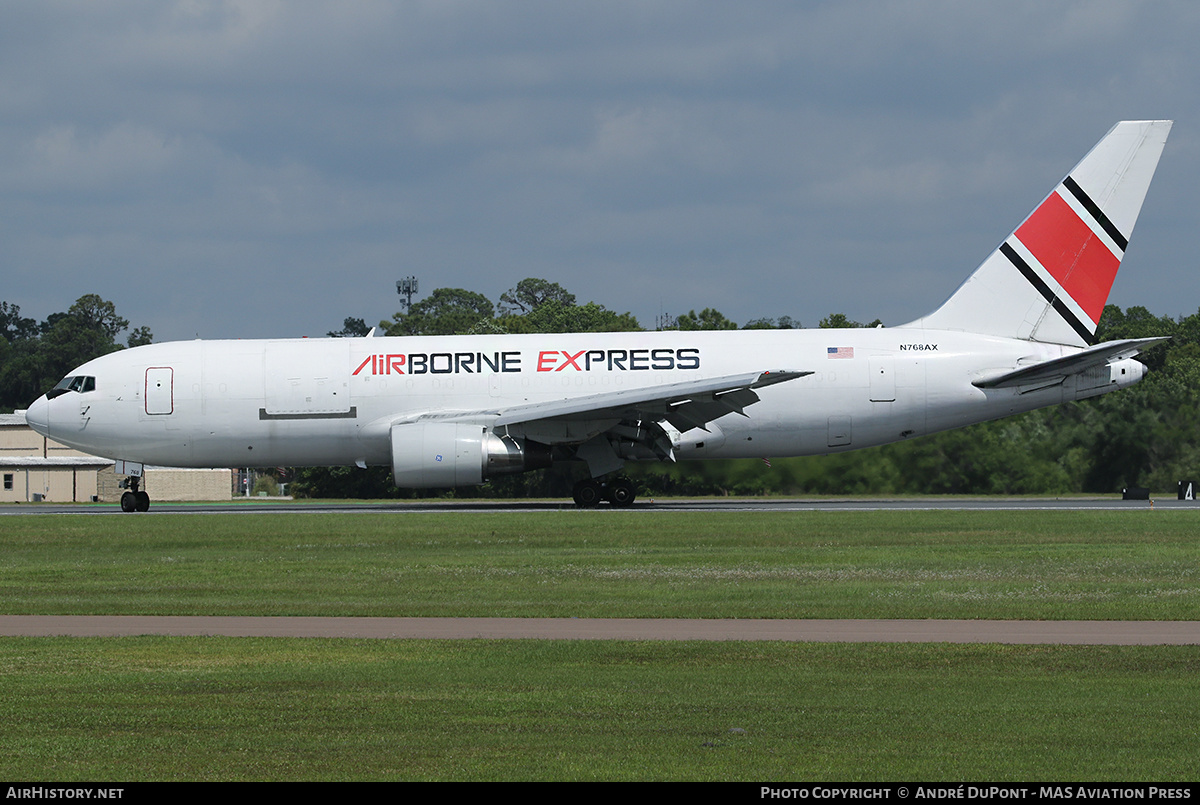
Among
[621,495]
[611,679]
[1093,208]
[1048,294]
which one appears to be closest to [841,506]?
[621,495]

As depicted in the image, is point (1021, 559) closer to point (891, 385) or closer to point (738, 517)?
point (738, 517)

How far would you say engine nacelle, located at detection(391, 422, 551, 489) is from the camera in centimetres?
3047

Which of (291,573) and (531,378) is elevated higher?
(531,378)

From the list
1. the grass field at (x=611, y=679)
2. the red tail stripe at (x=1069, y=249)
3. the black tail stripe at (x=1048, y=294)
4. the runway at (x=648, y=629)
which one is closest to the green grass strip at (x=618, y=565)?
the grass field at (x=611, y=679)

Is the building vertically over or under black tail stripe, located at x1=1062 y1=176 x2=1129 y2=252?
under

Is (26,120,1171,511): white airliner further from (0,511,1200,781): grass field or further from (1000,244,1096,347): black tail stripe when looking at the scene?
(0,511,1200,781): grass field

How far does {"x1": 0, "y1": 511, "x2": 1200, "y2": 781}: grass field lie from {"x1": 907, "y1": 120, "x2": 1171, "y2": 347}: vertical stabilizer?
12064 millimetres

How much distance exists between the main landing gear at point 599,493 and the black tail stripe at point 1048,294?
1179 cm

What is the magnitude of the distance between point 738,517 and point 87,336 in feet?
331

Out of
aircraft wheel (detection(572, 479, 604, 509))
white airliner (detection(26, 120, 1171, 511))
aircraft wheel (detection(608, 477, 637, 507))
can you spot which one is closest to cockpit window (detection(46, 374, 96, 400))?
white airliner (detection(26, 120, 1171, 511))

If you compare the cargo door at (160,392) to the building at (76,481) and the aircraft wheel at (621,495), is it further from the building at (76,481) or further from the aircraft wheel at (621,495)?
the building at (76,481)

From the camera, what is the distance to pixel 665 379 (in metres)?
→ 32.2

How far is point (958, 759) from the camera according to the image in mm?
7805
